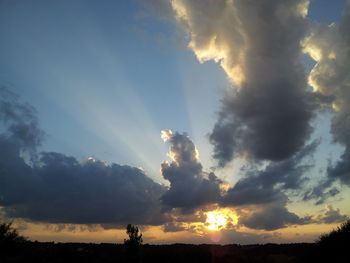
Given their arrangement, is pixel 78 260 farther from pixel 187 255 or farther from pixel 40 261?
pixel 187 255

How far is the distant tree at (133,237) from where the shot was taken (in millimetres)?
46469

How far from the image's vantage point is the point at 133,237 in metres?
46.6

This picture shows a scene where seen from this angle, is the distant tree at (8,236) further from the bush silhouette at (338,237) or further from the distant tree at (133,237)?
the bush silhouette at (338,237)

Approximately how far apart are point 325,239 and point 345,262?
8.65 m

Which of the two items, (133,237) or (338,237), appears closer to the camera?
(338,237)

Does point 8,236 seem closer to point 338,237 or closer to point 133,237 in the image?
point 133,237

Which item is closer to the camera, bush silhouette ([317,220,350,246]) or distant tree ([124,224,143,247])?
bush silhouette ([317,220,350,246])

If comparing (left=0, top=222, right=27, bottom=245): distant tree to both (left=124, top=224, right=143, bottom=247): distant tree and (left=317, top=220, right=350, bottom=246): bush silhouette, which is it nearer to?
(left=124, top=224, right=143, bottom=247): distant tree

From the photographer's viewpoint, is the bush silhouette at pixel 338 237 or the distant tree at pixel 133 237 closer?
the bush silhouette at pixel 338 237

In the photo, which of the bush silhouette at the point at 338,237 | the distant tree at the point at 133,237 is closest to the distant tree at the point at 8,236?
the distant tree at the point at 133,237

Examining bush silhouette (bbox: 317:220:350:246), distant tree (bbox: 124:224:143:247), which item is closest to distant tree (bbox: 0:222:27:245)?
distant tree (bbox: 124:224:143:247)

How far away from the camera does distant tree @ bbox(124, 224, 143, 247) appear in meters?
46.5

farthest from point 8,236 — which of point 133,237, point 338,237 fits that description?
point 338,237

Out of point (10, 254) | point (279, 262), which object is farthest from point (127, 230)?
point (279, 262)
